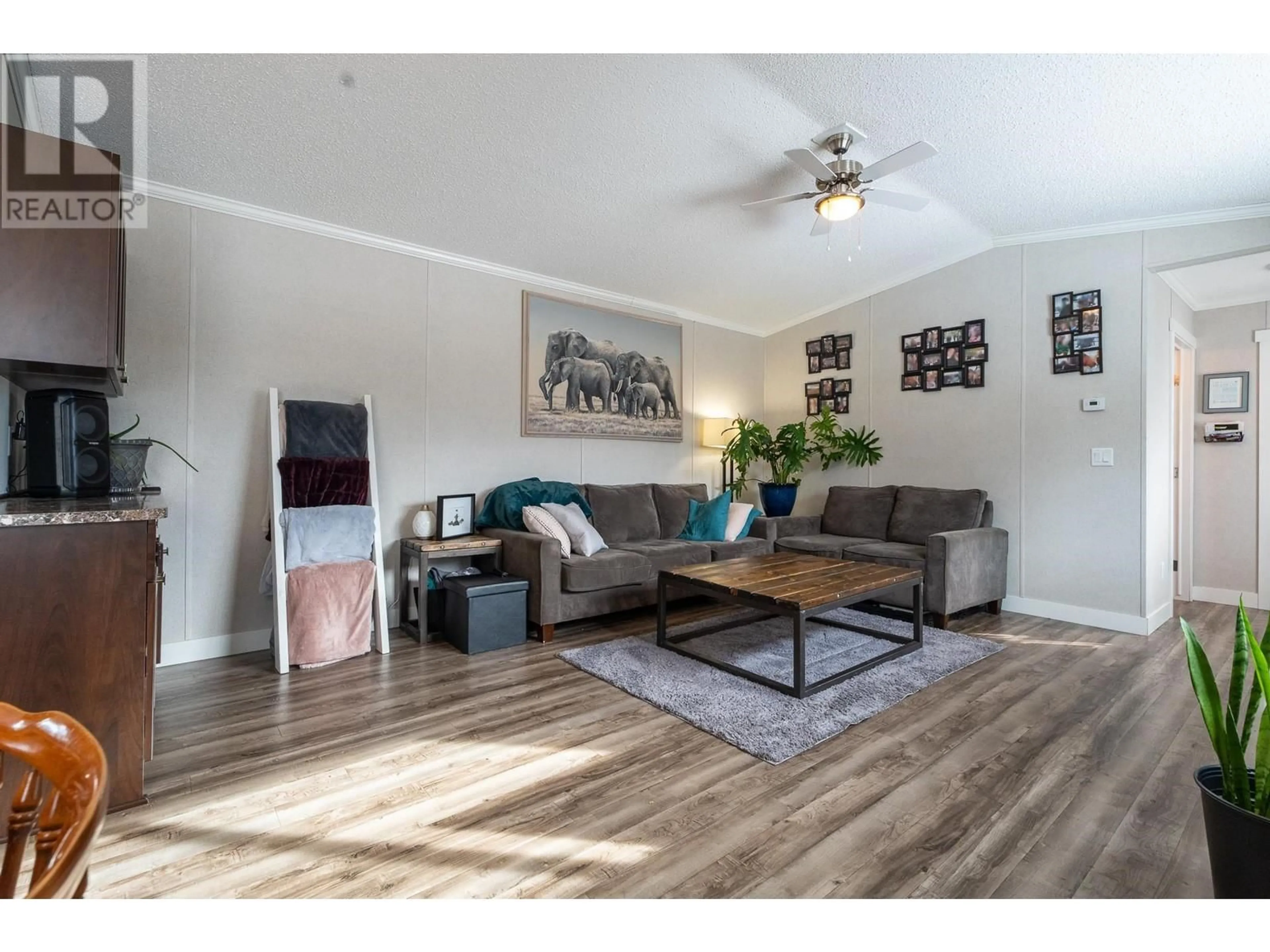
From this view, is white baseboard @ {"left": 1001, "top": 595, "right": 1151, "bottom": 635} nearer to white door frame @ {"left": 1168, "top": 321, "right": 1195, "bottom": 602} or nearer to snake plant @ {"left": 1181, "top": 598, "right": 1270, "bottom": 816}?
white door frame @ {"left": 1168, "top": 321, "right": 1195, "bottom": 602}

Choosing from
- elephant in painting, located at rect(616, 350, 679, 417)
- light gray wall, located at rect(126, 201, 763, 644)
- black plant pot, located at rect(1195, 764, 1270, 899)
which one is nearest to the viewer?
black plant pot, located at rect(1195, 764, 1270, 899)

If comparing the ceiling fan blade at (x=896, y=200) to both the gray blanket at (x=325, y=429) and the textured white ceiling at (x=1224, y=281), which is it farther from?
the gray blanket at (x=325, y=429)

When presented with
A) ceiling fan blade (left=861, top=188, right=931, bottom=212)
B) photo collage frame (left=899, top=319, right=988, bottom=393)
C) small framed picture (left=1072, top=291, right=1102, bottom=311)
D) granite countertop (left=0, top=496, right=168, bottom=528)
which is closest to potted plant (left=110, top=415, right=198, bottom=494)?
granite countertop (left=0, top=496, right=168, bottom=528)

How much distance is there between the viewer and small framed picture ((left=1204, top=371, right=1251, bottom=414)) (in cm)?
449

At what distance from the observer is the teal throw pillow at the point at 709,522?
15.0 ft

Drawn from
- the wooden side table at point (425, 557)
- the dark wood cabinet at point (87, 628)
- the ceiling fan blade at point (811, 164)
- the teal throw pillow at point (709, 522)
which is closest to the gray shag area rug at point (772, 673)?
the teal throw pillow at point (709, 522)

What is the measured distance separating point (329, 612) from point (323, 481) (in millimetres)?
735

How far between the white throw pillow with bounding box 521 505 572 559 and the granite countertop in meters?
2.04

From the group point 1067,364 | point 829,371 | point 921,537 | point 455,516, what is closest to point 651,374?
point 829,371

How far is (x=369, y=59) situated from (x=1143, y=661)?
483 centimetres

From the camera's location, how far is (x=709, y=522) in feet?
15.2

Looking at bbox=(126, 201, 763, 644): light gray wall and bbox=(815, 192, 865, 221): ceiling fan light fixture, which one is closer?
bbox=(815, 192, 865, 221): ceiling fan light fixture

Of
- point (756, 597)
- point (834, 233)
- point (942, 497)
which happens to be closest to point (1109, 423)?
point (942, 497)

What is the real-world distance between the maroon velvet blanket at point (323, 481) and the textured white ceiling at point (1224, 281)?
5.37 m
